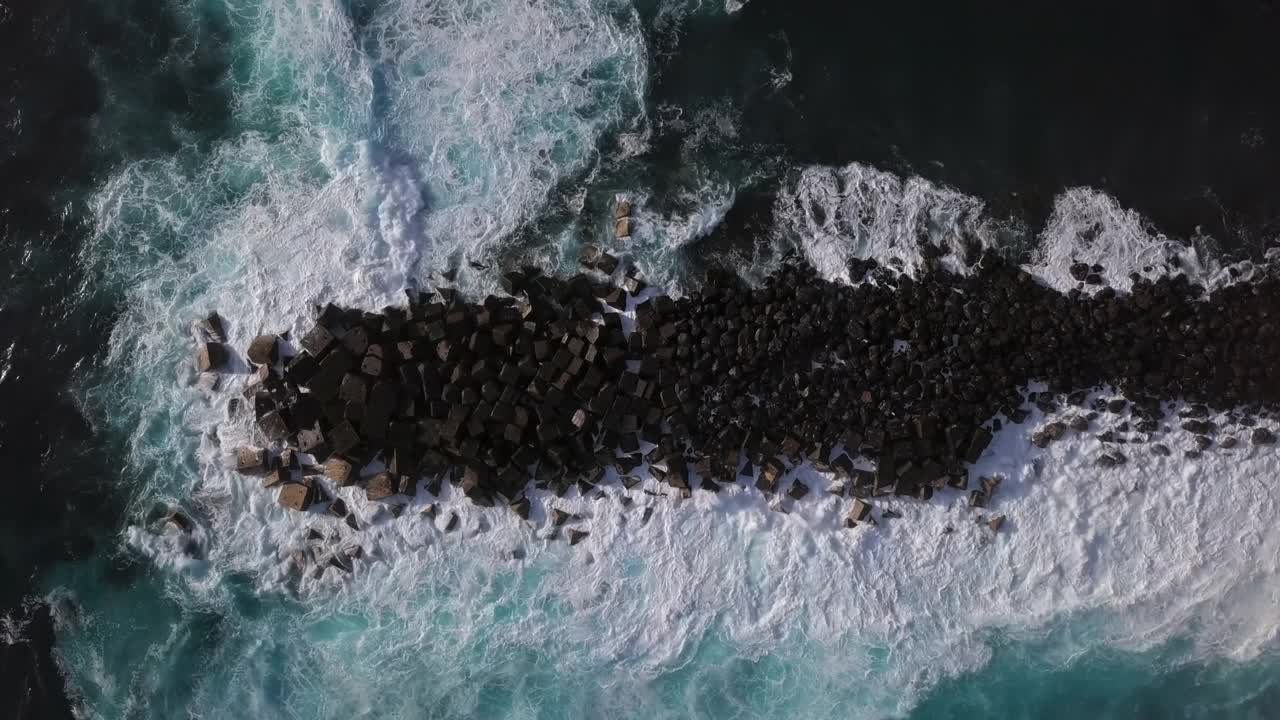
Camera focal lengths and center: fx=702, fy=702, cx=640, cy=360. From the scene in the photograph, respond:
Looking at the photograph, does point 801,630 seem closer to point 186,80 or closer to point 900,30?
point 900,30

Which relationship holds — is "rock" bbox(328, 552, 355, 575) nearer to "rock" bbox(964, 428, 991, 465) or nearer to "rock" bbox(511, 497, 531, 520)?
"rock" bbox(511, 497, 531, 520)

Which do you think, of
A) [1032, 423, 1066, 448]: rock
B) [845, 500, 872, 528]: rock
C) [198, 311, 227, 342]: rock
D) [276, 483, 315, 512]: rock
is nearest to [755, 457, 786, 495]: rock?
[845, 500, 872, 528]: rock

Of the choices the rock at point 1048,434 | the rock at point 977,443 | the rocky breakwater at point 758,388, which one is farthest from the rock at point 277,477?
the rock at point 1048,434

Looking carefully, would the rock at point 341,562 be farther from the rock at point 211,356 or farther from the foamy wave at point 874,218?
the foamy wave at point 874,218

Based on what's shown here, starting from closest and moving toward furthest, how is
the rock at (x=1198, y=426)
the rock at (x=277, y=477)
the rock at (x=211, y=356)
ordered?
the rock at (x=1198, y=426)
the rock at (x=277, y=477)
the rock at (x=211, y=356)

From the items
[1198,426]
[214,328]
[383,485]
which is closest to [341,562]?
[383,485]
